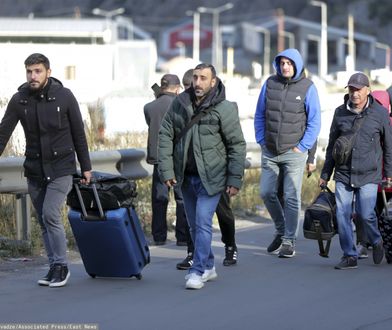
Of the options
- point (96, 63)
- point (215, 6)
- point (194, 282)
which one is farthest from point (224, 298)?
point (215, 6)

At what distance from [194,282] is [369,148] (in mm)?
2097

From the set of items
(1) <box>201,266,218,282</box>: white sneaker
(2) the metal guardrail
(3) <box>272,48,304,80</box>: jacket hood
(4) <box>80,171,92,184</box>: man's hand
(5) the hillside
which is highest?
(5) the hillside

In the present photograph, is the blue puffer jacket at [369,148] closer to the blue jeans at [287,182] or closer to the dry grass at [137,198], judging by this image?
the blue jeans at [287,182]

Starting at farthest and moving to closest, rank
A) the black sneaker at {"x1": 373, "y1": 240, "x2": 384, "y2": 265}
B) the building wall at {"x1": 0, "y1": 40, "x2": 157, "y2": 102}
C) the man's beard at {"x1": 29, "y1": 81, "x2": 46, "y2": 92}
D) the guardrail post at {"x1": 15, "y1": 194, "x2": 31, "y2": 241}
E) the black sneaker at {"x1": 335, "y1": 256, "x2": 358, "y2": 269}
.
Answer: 1. the building wall at {"x1": 0, "y1": 40, "x2": 157, "y2": 102}
2. the guardrail post at {"x1": 15, "y1": 194, "x2": 31, "y2": 241}
3. the black sneaker at {"x1": 373, "y1": 240, "x2": 384, "y2": 265}
4. the black sneaker at {"x1": 335, "y1": 256, "x2": 358, "y2": 269}
5. the man's beard at {"x1": 29, "y1": 81, "x2": 46, "y2": 92}

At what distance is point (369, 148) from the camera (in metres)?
9.80

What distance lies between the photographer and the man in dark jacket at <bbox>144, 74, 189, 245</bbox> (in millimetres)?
11648

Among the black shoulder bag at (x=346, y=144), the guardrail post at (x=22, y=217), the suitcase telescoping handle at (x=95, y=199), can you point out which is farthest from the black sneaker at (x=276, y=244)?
the suitcase telescoping handle at (x=95, y=199)

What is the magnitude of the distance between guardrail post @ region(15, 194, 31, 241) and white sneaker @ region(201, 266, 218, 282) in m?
2.57

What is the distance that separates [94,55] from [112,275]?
38174 mm

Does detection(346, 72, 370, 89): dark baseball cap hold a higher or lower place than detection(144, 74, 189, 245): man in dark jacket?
higher

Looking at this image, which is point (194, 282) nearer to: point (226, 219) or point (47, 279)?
point (226, 219)

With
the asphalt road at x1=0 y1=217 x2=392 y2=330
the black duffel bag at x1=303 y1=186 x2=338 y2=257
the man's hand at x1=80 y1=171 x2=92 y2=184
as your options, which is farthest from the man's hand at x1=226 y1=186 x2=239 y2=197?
the black duffel bag at x1=303 y1=186 x2=338 y2=257

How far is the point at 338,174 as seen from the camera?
390 inches

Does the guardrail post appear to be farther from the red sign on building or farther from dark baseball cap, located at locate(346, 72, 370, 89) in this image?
the red sign on building
